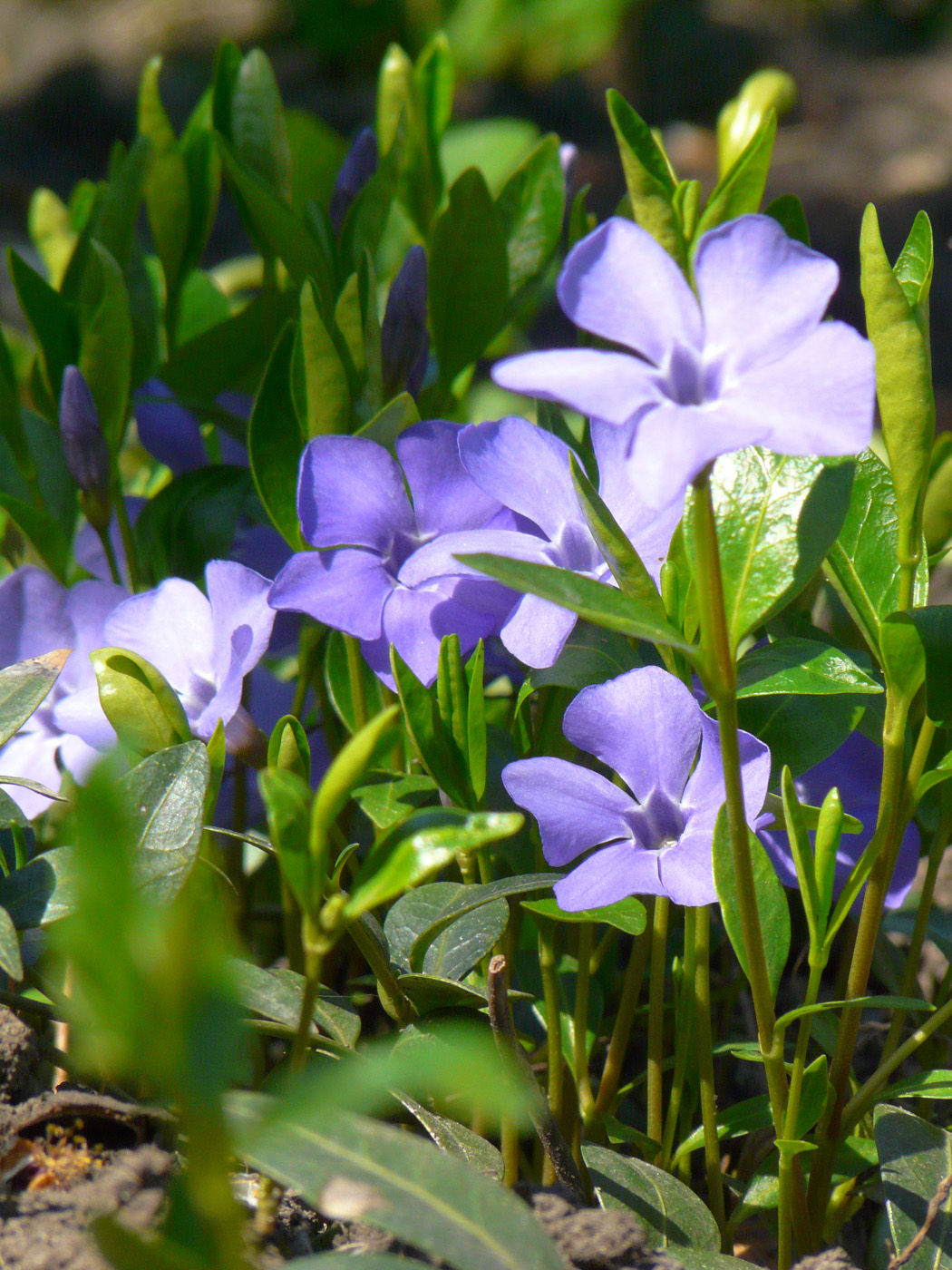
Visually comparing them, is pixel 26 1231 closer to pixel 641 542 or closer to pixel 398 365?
pixel 641 542

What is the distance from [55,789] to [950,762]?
47 cm

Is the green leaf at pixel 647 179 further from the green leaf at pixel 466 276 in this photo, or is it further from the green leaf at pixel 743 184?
the green leaf at pixel 466 276

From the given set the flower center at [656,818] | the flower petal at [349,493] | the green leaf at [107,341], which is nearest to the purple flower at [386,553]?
the flower petal at [349,493]

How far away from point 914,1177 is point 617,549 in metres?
0.30

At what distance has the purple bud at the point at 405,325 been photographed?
0.67 meters

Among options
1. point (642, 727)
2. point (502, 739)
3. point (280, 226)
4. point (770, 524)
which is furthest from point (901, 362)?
point (280, 226)

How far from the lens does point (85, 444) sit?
69 centimetres


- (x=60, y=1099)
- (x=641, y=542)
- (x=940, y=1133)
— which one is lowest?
(x=940, y=1133)

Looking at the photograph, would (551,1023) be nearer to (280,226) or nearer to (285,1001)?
(285,1001)

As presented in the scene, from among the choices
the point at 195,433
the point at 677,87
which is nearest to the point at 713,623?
the point at 195,433

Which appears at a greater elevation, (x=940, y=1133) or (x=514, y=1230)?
(x=514, y=1230)

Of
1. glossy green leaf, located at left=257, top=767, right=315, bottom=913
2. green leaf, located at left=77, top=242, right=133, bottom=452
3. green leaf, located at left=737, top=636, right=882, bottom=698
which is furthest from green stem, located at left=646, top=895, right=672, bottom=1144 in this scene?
green leaf, located at left=77, top=242, right=133, bottom=452

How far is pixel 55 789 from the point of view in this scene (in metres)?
0.67

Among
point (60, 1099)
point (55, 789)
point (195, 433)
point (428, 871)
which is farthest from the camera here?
point (195, 433)
